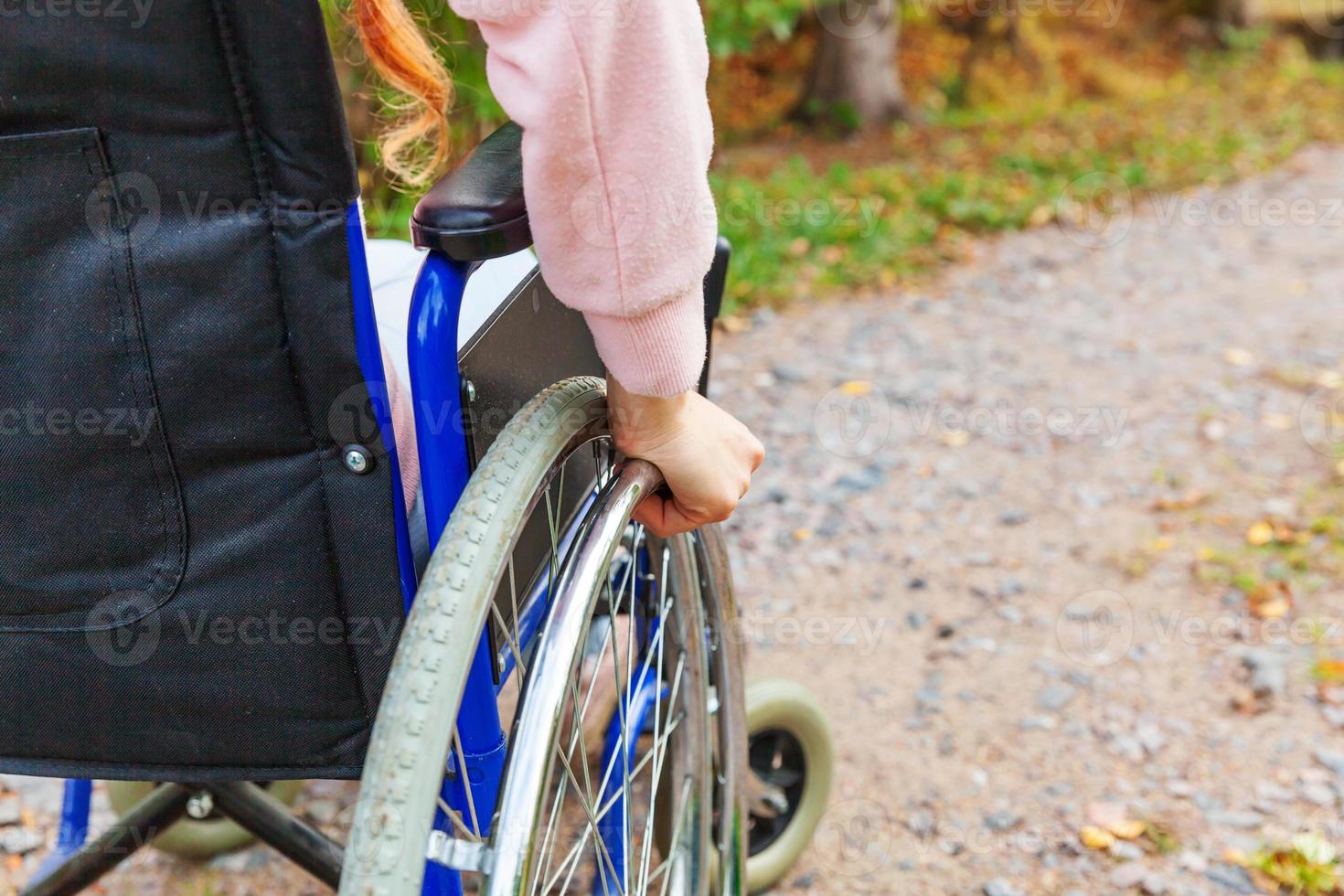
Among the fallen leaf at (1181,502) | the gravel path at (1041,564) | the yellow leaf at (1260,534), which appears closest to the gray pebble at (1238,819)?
the gravel path at (1041,564)

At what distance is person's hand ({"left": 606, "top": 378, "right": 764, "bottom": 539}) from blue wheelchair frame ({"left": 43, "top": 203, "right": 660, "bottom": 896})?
0.55 ft

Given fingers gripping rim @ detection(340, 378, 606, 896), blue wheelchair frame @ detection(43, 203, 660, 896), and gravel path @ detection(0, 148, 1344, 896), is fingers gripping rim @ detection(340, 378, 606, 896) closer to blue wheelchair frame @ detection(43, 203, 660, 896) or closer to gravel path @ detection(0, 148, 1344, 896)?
blue wheelchair frame @ detection(43, 203, 660, 896)

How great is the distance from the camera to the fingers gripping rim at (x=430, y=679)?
2.56ft

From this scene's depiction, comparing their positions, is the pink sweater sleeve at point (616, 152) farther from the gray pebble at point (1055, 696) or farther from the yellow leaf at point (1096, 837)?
the gray pebble at point (1055, 696)

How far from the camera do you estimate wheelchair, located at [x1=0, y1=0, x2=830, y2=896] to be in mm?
835

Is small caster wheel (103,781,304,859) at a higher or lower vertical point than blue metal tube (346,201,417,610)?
lower

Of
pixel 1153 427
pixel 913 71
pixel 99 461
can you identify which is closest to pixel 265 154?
pixel 99 461

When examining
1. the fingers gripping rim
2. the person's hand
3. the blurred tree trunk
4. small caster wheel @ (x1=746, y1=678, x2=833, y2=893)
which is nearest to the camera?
the fingers gripping rim

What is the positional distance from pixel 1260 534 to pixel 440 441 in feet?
7.65

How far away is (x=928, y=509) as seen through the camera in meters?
2.98

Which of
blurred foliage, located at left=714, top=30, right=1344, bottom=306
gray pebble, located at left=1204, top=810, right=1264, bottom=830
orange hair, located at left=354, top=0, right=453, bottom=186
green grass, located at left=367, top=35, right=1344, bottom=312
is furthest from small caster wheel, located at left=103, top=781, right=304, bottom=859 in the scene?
blurred foliage, located at left=714, top=30, right=1344, bottom=306

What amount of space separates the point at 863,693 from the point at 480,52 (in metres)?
2.72

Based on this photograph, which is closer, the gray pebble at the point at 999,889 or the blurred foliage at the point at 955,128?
the gray pebble at the point at 999,889

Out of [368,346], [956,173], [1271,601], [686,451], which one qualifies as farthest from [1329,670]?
[956,173]
